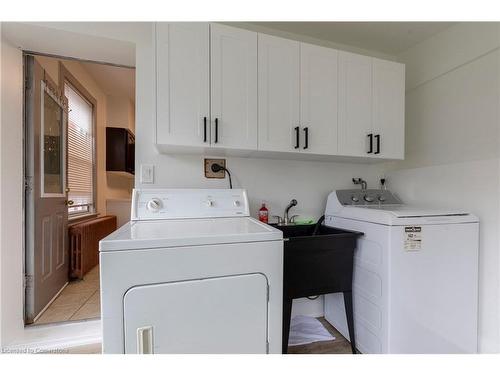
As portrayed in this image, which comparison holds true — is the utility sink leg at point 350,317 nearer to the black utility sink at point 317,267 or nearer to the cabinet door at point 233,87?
the black utility sink at point 317,267

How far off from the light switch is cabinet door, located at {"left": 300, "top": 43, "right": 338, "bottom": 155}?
1.06 meters

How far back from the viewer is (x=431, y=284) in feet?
4.46

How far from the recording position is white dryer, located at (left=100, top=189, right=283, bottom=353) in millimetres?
824

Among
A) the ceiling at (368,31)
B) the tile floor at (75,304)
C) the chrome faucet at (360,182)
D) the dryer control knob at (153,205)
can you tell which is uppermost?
the ceiling at (368,31)

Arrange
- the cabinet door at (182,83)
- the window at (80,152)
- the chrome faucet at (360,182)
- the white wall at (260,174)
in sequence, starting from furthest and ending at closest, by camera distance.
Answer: the window at (80,152), the chrome faucet at (360,182), the white wall at (260,174), the cabinet door at (182,83)

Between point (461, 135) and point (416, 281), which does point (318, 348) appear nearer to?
point (416, 281)

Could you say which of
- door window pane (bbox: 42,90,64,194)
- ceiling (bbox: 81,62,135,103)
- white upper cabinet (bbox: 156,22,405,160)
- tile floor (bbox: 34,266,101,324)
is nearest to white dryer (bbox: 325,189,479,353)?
white upper cabinet (bbox: 156,22,405,160)

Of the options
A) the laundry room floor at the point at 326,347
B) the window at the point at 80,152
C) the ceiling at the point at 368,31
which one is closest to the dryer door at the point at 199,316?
the laundry room floor at the point at 326,347

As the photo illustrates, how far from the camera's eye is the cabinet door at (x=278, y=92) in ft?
4.81

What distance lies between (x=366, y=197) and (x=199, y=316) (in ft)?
5.31

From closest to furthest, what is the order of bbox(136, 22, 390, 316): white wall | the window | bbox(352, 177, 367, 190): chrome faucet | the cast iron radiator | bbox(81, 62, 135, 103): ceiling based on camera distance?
bbox(136, 22, 390, 316): white wall
bbox(352, 177, 367, 190): chrome faucet
the cast iron radiator
the window
bbox(81, 62, 135, 103): ceiling

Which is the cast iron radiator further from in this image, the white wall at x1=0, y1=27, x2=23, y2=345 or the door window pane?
the white wall at x1=0, y1=27, x2=23, y2=345
